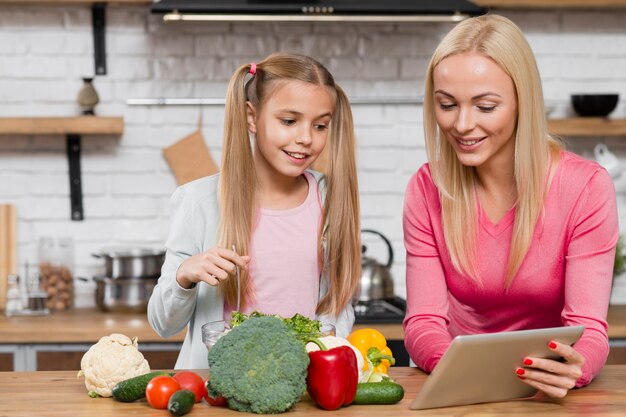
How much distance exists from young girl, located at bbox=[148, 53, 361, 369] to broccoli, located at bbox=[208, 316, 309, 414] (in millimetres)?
550

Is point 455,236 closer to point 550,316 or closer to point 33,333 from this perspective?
point 550,316

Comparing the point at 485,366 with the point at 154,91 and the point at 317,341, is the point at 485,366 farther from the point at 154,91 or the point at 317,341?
the point at 154,91

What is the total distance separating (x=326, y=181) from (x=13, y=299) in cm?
162

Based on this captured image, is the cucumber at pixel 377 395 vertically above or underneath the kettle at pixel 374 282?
above

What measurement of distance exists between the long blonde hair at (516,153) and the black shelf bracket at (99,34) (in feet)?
6.44

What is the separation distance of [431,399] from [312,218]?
808mm

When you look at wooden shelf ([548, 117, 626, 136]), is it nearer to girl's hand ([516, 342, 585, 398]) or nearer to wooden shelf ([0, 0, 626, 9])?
wooden shelf ([0, 0, 626, 9])

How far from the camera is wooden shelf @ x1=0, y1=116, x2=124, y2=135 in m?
3.52

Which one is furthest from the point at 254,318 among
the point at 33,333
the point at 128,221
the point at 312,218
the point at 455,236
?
the point at 128,221

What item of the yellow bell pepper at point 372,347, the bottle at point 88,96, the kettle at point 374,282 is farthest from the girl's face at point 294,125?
the bottle at point 88,96

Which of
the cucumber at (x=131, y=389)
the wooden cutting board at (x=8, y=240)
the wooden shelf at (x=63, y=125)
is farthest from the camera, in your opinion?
the wooden cutting board at (x=8, y=240)

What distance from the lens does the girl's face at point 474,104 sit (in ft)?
6.31

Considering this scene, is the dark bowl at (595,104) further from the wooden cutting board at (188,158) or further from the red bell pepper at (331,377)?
the red bell pepper at (331,377)

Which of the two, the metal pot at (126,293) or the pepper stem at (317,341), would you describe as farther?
the metal pot at (126,293)
